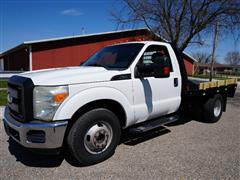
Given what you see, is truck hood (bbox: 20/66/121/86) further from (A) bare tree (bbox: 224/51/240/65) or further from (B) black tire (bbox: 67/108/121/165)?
(A) bare tree (bbox: 224/51/240/65)

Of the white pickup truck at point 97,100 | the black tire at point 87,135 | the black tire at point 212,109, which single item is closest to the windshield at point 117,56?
the white pickup truck at point 97,100

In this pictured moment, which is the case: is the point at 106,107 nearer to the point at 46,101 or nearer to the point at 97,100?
the point at 97,100

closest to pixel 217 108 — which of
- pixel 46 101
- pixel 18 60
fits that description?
pixel 46 101

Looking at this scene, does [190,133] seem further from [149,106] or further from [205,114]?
[149,106]

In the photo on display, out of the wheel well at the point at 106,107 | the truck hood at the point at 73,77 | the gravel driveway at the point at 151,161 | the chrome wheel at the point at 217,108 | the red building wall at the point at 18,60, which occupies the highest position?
→ the red building wall at the point at 18,60

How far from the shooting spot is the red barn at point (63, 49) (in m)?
19.5

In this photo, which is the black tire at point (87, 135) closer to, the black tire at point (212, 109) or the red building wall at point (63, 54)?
the black tire at point (212, 109)

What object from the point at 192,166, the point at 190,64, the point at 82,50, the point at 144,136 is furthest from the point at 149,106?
the point at 190,64

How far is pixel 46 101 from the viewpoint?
309 centimetres

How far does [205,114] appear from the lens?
20.1 ft

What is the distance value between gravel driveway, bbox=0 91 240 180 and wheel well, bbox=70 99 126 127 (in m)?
0.71

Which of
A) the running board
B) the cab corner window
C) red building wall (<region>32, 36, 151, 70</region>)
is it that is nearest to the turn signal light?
the running board

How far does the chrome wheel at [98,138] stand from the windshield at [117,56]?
1172 millimetres

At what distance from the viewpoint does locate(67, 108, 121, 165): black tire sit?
3330 mm
